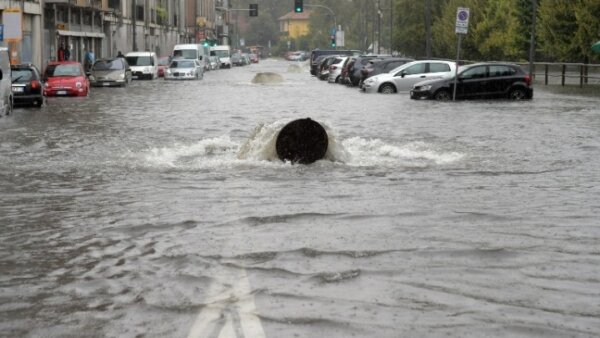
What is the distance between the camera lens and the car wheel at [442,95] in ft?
118

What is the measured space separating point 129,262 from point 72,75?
104 ft

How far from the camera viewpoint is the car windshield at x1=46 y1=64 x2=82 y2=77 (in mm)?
39281

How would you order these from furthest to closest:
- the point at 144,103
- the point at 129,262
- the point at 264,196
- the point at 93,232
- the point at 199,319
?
the point at 144,103 → the point at 264,196 → the point at 93,232 → the point at 129,262 → the point at 199,319

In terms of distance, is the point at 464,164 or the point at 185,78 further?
the point at 185,78

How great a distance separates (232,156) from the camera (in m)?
17.1

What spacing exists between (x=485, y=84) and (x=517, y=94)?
49.5 inches

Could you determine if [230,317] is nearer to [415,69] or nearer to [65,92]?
[65,92]

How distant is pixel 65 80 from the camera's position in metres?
38.4

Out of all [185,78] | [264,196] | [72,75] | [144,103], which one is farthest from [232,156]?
[185,78]

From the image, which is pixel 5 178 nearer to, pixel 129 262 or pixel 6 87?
pixel 129 262

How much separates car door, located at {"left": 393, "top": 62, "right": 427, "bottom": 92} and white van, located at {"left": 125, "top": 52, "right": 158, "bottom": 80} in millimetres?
23806

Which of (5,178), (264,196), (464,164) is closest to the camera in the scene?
(264,196)

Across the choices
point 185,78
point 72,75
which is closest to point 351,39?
point 185,78

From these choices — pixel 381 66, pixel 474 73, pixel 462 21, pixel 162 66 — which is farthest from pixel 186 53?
pixel 462 21
